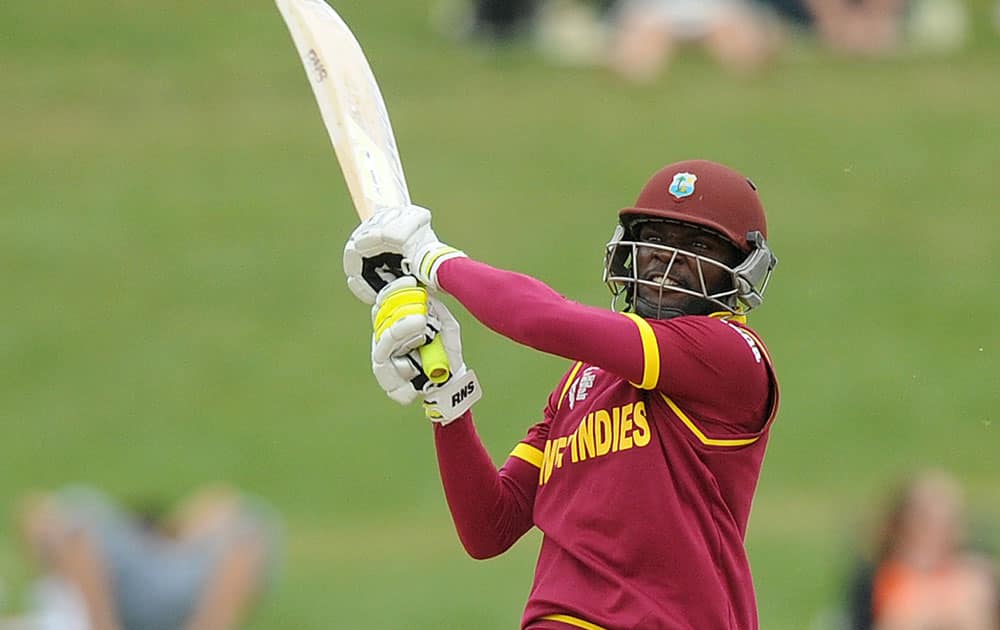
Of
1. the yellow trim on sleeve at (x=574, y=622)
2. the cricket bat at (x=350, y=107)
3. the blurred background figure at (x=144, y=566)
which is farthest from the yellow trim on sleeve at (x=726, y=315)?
the blurred background figure at (x=144, y=566)

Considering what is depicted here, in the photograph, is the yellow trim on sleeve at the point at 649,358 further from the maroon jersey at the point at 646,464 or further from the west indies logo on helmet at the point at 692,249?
the west indies logo on helmet at the point at 692,249

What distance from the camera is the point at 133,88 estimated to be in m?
13.5

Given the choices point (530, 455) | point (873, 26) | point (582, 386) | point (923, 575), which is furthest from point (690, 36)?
point (582, 386)

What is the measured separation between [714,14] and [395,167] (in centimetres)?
1009

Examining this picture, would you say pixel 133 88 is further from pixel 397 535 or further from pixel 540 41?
pixel 397 535

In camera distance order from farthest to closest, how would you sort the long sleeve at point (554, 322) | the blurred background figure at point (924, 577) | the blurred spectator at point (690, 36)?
the blurred spectator at point (690, 36) → the blurred background figure at point (924, 577) → the long sleeve at point (554, 322)

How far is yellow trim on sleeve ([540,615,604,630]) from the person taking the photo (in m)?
3.17


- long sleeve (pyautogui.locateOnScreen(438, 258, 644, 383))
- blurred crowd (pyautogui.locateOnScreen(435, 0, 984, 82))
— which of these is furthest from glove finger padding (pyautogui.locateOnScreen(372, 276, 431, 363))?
blurred crowd (pyautogui.locateOnScreen(435, 0, 984, 82))

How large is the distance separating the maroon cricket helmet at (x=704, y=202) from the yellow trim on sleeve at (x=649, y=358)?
0.21 metres

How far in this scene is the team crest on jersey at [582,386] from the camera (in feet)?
11.1

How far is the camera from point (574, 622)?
319 cm

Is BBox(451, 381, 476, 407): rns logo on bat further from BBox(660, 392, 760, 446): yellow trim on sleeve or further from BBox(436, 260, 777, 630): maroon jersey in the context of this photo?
BBox(660, 392, 760, 446): yellow trim on sleeve

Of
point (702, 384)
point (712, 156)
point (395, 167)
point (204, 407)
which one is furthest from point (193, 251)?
point (702, 384)

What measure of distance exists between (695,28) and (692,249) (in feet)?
35.1
